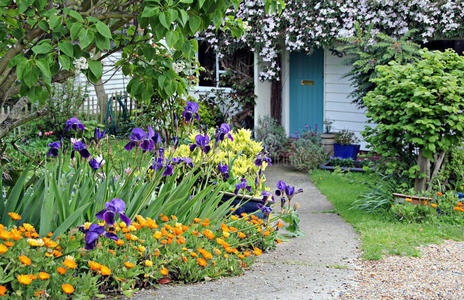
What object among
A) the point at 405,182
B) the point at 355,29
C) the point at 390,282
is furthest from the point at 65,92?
the point at 390,282

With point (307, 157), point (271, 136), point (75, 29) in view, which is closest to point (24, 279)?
point (75, 29)

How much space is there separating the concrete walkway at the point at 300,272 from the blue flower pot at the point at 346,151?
14.6 ft

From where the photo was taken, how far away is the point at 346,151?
1067 cm

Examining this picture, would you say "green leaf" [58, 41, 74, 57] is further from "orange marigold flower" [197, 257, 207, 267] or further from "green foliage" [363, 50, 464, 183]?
"green foliage" [363, 50, 464, 183]

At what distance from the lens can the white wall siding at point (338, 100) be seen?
36.8ft

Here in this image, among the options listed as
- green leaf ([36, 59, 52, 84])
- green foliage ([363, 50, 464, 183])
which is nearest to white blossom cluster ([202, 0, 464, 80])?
green foliage ([363, 50, 464, 183])

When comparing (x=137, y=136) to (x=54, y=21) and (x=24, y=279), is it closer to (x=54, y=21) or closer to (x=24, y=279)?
(x=54, y=21)

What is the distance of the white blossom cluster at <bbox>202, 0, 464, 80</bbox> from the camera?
30.8ft

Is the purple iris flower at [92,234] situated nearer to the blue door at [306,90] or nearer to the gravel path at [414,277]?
the gravel path at [414,277]

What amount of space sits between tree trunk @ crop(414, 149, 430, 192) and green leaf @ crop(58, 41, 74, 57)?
4.75 m

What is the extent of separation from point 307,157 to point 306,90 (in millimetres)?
2173

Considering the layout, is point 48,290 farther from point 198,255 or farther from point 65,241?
point 198,255

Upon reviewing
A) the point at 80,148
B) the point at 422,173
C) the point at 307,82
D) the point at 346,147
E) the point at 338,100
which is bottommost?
the point at 346,147

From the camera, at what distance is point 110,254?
3.28m
